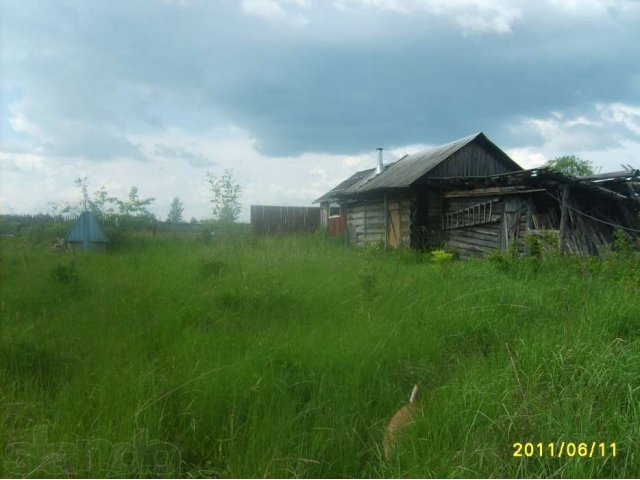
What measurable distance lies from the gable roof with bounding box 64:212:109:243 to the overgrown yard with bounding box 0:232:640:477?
138 inches

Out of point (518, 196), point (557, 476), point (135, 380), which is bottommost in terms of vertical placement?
point (557, 476)

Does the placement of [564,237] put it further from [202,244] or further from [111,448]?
[111,448]

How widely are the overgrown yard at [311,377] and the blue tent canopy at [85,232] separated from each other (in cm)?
352

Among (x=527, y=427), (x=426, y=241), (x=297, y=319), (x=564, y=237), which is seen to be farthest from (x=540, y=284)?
(x=426, y=241)

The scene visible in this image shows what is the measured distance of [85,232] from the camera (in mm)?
10305

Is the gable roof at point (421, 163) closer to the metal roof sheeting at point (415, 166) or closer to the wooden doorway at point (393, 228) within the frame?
the metal roof sheeting at point (415, 166)

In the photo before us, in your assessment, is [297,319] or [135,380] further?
[297,319]

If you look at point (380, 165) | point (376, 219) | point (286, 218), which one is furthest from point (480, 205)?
point (286, 218)

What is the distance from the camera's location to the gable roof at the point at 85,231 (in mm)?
10047

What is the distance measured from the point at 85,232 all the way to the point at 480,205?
10.2 m

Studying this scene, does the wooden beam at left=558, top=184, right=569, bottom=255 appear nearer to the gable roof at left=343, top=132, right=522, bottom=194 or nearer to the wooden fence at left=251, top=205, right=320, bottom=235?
the gable roof at left=343, top=132, right=522, bottom=194

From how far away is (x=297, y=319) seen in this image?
17.7 ft

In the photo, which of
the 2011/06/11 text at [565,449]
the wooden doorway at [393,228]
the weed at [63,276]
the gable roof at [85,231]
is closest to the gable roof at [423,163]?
the wooden doorway at [393,228]

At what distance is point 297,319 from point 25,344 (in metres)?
2.58
